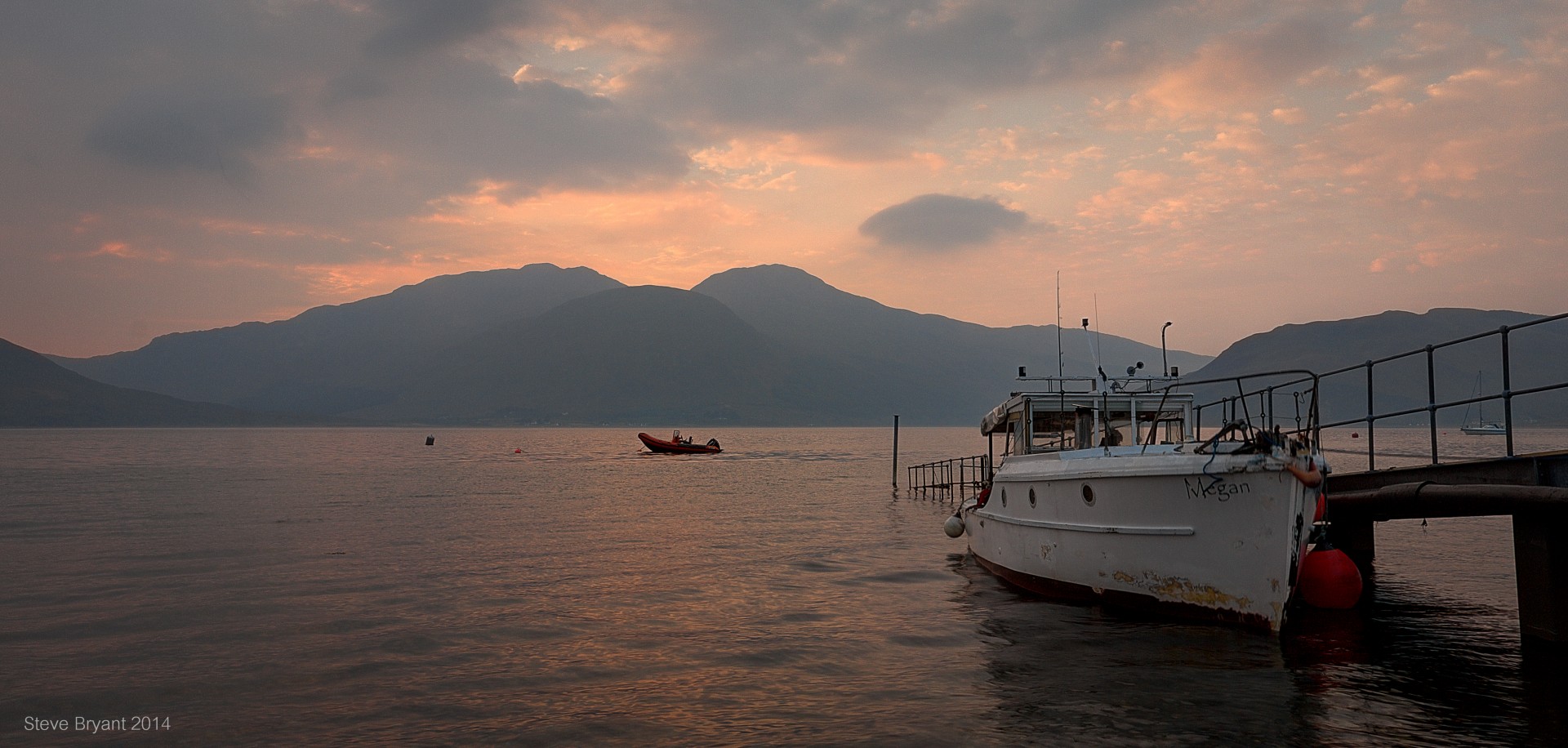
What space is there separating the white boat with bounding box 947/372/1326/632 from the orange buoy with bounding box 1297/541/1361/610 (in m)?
1.88

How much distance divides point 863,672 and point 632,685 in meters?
3.15

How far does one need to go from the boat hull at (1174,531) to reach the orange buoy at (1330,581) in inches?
93.8

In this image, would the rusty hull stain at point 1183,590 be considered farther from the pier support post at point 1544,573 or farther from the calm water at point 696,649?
the pier support post at point 1544,573

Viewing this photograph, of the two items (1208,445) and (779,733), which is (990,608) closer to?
(1208,445)

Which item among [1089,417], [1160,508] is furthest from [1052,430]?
[1160,508]

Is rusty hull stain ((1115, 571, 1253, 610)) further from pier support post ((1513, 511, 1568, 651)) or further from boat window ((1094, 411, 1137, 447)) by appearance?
boat window ((1094, 411, 1137, 447))

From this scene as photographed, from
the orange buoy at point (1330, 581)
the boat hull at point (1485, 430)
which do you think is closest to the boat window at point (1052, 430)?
the orange buoy at point (1330, 581)

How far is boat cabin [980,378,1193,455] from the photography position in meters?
17.8


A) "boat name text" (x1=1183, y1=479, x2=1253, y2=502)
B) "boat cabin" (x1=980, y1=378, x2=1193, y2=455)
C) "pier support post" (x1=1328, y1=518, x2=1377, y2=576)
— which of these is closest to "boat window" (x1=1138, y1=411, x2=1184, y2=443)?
"boat cabin" (x1=980, y1=378, x2=1193, y2=455)

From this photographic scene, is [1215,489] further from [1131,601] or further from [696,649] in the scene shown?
[696,649]

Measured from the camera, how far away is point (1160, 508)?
43.8ft

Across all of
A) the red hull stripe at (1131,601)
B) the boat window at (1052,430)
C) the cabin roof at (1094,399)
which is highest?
the cabin roof at (1094,399)

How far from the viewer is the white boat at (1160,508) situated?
Result: 1226 cm

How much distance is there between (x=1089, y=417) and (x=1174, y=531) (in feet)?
17.0
